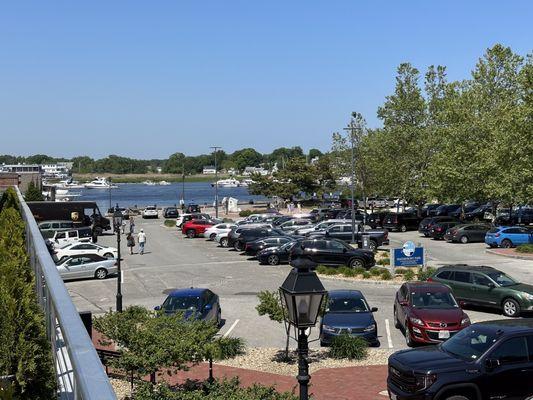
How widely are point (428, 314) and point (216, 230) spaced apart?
2969 cm

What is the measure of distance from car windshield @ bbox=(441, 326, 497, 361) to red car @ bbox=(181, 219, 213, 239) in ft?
122

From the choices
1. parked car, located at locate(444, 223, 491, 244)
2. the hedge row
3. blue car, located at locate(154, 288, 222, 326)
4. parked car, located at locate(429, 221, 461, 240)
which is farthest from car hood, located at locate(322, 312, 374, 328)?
parked car, located at locate(429, 221, 461, 240)

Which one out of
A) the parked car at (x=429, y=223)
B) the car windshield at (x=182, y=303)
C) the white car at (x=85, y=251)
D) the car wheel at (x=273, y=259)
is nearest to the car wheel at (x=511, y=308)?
the car windshield at (x=182, y=303)

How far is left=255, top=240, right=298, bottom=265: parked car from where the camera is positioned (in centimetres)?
3303

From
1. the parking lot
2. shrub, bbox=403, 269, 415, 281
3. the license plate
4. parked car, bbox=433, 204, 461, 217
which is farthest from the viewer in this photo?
parked car, bbox=433, 204, 461, 217

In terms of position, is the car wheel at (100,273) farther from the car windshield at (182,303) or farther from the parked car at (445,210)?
the parked car at (445,210)

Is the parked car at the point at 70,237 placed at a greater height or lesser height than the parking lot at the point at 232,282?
greater

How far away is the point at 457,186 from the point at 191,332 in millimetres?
38352

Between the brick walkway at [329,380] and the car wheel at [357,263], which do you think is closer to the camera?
the brick walkway at [329,380]

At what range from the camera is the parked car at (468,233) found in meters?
41.4

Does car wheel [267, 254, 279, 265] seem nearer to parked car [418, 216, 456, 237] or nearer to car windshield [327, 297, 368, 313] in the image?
car windshield [327, 297, 368, 313]

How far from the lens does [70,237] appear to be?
40.8m

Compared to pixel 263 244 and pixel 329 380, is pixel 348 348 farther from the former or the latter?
pixel 263 244

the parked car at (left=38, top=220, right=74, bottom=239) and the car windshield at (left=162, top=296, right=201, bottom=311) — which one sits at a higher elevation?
the parked car at (left=38, top=220, right=74, bottom=239)
